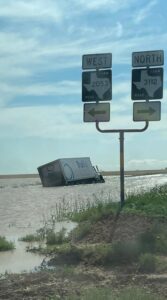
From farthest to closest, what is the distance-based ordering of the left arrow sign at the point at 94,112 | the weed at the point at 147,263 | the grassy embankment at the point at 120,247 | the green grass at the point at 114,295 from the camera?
the left arrow sign at the point at 94,112 → the weed at the point at 147,263 → the grassy embankment at the point at 120,247 → the green grass at the point at 114,295

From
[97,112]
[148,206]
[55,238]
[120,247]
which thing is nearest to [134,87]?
[97,112]

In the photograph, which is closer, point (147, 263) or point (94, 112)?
point (147, 263)

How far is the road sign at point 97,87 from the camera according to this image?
566 inches

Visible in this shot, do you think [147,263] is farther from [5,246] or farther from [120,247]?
[5,246]

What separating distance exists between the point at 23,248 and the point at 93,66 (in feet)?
14.4

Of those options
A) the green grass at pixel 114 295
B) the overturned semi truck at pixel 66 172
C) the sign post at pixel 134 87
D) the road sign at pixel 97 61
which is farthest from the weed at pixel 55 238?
the overturned semi truck at pixel 66 172

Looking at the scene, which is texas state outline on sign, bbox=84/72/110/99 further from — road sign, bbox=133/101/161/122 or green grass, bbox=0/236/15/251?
green grass, bbox=0/236/15/251

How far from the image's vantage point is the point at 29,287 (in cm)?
Answer: 930

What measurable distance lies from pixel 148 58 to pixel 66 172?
44.3 meters

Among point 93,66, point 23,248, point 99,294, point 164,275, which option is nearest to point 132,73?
point 93,66

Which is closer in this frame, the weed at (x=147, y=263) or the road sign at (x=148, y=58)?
the weed at (x=147, y=263)

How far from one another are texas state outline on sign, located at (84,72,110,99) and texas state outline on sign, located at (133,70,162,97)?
64cm

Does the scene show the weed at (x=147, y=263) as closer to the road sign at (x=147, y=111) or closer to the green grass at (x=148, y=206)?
the green grass at (x=148, y=206)

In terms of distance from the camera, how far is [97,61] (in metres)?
14.5
